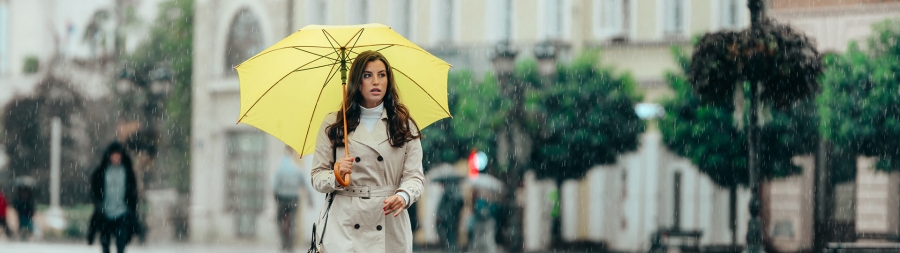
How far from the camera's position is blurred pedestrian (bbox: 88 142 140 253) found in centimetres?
1040

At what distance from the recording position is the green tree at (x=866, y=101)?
56.5 ft

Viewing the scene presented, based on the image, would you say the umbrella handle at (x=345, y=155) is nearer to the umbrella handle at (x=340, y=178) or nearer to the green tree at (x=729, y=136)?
the umbrella handle at (x=340, y=178)

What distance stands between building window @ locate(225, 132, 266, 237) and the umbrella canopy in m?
19.6

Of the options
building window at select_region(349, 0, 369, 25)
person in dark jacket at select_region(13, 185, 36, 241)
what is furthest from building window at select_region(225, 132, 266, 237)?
person in dark jacket at select_region(13, 185, 36, 241)

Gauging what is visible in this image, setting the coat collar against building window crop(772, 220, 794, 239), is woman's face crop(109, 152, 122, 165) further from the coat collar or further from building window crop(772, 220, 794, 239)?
building window crop(772, 220, 794, 239)

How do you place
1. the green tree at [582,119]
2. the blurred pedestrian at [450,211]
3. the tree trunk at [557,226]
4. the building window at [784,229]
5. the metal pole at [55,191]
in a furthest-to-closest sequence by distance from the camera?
the metal pole at [55,191] < the tree trunk at [557,226] < the building window at [784,229] < the green tree at [582,119] < the blurred pedestrian at [450,211]

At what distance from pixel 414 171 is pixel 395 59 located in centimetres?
69

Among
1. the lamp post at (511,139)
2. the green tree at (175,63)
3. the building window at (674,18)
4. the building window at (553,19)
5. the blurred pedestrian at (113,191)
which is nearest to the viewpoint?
the blurred pedestrian at (113,191)

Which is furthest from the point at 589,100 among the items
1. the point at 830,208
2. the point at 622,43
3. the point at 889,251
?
the point at 889,251

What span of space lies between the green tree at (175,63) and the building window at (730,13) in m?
18.1

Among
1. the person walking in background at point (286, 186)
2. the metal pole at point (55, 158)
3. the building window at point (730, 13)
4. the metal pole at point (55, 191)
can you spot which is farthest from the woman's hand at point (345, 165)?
the metal pole at point (55, 158)

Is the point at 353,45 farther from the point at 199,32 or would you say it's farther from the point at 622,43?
the point at 199,32

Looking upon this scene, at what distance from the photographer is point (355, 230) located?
4.55m

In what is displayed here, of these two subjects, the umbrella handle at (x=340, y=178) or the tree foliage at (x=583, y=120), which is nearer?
the umbrella handle at (x=340, y=178)
